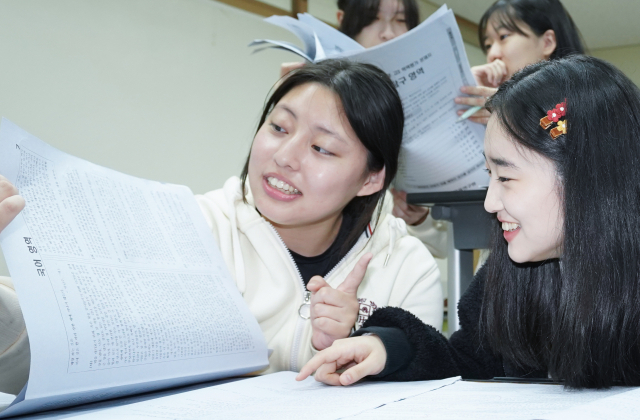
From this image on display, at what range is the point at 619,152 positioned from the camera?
30.7 inches

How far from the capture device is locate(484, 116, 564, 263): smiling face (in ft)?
2.68

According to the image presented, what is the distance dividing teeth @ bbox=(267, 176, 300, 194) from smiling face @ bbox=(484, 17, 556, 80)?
2.68 ft

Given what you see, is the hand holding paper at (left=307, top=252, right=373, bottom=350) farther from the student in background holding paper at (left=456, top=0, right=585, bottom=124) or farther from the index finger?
the student in background holding paper at (left=456, top=0, right=585, bottom=124)

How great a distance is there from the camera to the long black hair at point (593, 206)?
2.46 feet

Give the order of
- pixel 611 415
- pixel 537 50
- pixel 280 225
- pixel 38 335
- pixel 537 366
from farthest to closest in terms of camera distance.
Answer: pixel 537 50, pixel 280 225, pixel 537 366, pixel 38 335, pixel 611 415

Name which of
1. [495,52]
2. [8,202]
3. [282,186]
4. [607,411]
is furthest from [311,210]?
[495,52]

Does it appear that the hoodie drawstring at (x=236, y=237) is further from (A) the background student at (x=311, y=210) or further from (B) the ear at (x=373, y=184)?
(B) the ear at (x=373, y=184)

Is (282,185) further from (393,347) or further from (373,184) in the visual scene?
(393,347)

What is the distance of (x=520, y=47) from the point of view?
170 centimetres

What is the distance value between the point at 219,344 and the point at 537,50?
128cm

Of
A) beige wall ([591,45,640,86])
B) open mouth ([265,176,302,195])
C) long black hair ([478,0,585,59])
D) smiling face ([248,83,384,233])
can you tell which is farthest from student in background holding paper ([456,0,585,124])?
beige wall ([591,45,640,86])

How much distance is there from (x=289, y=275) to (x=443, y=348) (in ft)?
1.14

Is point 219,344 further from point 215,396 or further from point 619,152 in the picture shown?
point 619,152

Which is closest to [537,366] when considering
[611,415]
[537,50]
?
[611,415]
